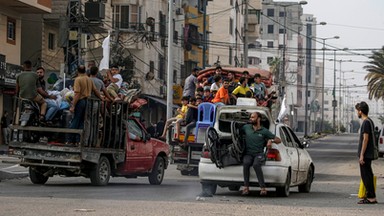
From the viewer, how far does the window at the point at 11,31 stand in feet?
150

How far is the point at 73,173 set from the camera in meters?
21.0

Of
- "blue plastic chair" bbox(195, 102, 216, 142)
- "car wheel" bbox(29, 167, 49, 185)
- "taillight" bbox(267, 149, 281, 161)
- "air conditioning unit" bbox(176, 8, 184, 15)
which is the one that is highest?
"air conditioning unit" bbox(176, 8, 184, 15)

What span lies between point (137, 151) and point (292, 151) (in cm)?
473

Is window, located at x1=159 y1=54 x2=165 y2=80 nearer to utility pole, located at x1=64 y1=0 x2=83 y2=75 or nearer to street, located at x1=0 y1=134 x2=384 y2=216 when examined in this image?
utility pole, located at x1=64 y1=0 x2=83 y2=75

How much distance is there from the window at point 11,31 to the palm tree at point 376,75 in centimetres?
3885

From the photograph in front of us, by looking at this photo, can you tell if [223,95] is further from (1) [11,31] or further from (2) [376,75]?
(2) [376,75]

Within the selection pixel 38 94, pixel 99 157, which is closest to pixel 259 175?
pixel 99 157

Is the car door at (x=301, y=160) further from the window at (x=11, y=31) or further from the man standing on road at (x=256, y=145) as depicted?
the window at (x=11, y=31)

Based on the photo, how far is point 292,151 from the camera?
19.5 metres

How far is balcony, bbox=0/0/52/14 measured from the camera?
44.2m

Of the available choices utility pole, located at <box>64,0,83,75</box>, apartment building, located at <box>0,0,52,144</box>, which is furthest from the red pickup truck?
apartment building, located at <box>0,0,52,144</box>

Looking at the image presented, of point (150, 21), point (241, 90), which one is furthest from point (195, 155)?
point (150, 21)

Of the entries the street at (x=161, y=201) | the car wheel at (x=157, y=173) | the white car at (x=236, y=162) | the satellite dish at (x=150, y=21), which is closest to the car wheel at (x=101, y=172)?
the street at (x=161, y=201)

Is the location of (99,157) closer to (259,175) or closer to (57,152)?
(57,152)
